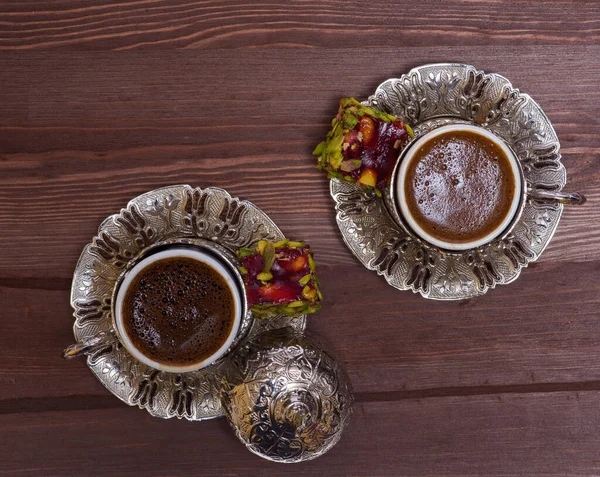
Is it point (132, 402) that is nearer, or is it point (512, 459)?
point (132, 402)

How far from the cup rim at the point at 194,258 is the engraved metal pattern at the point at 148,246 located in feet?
0.12

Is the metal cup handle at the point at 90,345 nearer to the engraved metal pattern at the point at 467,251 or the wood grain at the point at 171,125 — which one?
the wood grain at the point at 171,125

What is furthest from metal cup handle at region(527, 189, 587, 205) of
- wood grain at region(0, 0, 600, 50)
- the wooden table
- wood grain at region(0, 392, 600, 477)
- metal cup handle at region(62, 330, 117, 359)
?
metal cup handle at region(62, 330, 117, 359)

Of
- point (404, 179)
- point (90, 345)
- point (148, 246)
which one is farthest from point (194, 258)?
point (404, 179)

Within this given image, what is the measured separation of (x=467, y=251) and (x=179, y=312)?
48 centimetres

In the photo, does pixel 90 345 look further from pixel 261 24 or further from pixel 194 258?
pixel 261 24

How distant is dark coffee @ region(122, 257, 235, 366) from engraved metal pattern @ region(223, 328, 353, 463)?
64 mm

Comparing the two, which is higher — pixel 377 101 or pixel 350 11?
pixel 350 11

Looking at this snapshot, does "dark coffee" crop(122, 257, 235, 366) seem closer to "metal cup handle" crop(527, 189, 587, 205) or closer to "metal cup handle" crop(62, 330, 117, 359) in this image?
"metal cup handle" crop(62, 330, 117, 359)

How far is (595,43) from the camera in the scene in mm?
996

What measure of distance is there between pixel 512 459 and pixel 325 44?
2.81 feet

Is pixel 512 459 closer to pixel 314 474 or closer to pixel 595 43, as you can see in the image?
pixel 314 474

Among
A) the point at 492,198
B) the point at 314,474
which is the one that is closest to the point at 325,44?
the point at 492,198

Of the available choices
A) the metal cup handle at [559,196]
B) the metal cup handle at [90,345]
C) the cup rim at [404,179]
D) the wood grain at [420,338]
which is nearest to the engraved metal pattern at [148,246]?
the metal cup handle at [90,345]
